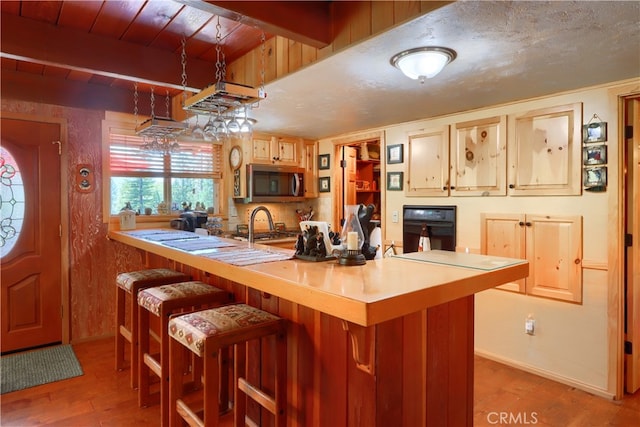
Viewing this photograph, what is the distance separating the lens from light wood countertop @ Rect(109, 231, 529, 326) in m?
1.15

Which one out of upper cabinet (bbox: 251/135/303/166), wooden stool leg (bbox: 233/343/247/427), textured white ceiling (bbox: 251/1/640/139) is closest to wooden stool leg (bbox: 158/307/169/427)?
wooden stool leg (bbox: 233/343/247/427)

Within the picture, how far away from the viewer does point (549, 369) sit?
2914 millimetres

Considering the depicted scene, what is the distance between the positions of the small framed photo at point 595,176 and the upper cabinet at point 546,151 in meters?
0.04

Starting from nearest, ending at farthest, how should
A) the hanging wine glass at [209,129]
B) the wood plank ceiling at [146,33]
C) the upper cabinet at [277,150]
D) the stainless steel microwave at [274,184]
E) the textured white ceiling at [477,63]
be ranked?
the textured white ceiling at [477,63]
the wood plank ceiling at [146,33]
the hanging wine glass at [209,129]
the stainless steel microwave at [274,184]
the upper cabinet at [277,150]

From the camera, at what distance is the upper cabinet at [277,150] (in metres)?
4.37

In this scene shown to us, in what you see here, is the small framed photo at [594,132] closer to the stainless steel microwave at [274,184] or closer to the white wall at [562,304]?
the white wall at [562,304]

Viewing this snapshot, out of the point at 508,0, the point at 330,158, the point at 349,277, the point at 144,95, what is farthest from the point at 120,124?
the point at 508,0

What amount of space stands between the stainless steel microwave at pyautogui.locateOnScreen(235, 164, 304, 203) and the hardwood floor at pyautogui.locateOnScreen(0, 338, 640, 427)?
7.12 feet

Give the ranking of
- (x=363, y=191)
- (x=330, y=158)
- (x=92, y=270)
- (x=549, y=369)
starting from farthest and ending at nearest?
(x=363, y=191), (x=330, y=158), (x=92, y=270), (x=549, y=369)

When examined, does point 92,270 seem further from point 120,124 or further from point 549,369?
point 549,369

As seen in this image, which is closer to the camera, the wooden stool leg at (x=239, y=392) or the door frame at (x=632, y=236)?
the wooden stool leg at (x=239, y=392)

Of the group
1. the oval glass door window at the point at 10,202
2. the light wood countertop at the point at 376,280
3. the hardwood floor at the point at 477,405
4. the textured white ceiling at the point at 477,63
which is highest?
the textured white ceiling at the point at 477,63

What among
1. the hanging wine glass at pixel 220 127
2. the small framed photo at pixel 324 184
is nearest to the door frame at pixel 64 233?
the hanging wine glass at pixel 220 127

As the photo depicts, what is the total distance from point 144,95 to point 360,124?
7.42 feet
